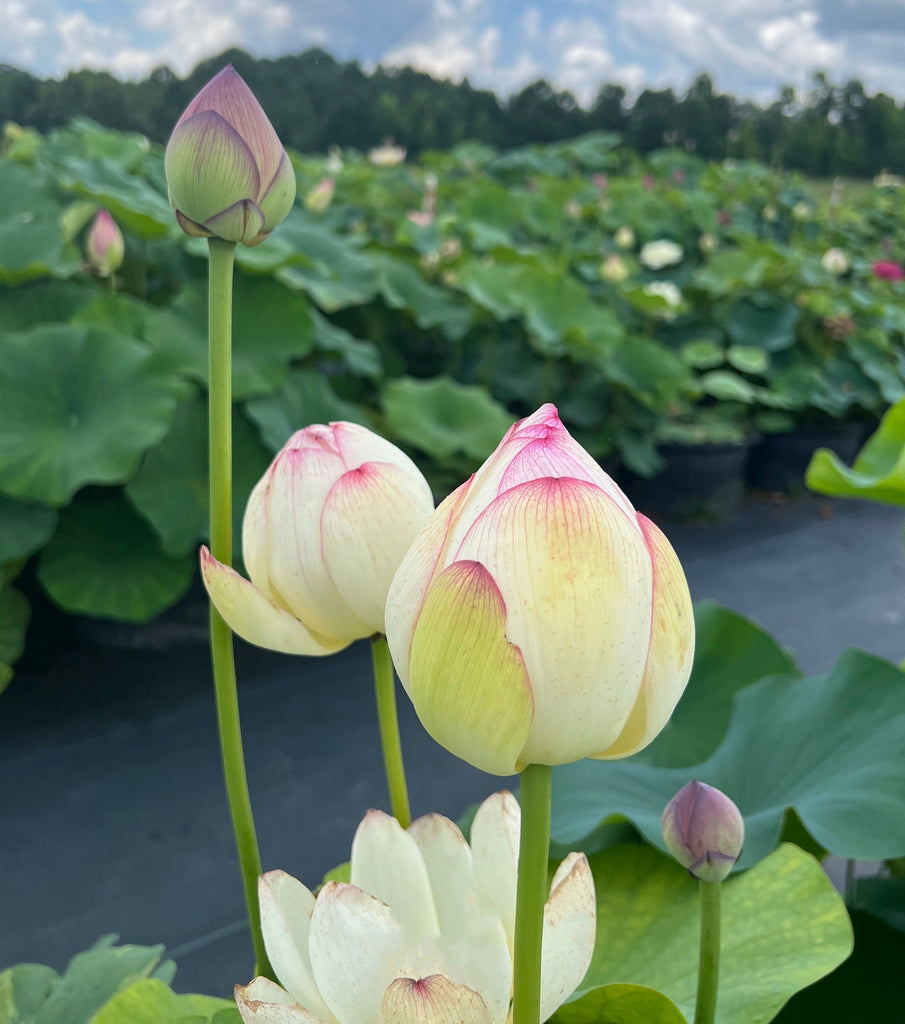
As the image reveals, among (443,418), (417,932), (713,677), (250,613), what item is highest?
(250,613)

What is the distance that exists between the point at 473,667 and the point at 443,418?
1.72m

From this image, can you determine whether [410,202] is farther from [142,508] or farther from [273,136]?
[273,136]

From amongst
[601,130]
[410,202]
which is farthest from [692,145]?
[410,202]

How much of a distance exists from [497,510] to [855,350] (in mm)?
3310

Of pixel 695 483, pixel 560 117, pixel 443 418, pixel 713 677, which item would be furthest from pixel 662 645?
pixel 560 117

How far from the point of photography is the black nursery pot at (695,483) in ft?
8.46

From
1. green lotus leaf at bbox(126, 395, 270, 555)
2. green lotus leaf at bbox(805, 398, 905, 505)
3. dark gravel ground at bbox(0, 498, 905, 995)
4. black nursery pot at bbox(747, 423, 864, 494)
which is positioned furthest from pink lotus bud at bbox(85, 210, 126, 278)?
black nursery pot at bbox(747, 423, 864, 494)

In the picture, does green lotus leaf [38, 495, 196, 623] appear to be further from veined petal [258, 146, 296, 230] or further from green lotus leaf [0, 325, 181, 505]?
veined petal [258, 146, 296, 230]

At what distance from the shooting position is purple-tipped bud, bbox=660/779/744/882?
0.33 meters

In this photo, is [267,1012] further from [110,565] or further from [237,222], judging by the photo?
[110,565]

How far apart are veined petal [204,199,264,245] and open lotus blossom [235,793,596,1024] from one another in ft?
0.70

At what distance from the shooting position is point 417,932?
34 cm

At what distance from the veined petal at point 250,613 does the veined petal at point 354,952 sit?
82mm

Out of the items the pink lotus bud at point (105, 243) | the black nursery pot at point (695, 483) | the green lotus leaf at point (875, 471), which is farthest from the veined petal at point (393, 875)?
the black nursery pot at point (695, 483)
